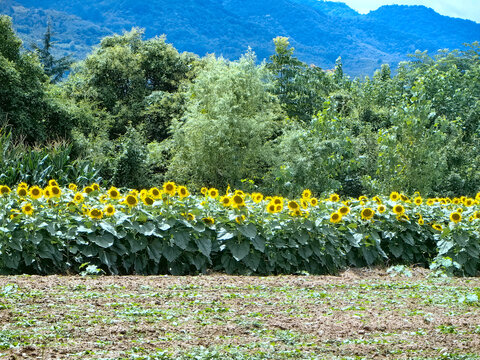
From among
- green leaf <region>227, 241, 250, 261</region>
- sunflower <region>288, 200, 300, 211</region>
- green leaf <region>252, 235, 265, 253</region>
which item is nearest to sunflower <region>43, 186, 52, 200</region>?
green leaf <region>227, 241, 250, 261</region>

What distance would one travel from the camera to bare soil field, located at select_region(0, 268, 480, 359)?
294cm

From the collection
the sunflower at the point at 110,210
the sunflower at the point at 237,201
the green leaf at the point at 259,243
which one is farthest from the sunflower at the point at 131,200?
the green leaf at the point at 259,243

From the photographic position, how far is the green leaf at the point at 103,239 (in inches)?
204

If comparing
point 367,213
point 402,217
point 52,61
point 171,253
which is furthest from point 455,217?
point 52,61

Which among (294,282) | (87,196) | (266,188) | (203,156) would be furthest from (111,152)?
(294,282)

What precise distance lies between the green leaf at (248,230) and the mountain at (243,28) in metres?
88.8

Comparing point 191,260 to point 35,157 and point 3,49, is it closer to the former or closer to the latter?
point 35,157

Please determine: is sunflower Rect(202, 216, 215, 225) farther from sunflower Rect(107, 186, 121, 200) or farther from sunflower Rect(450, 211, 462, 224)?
sunflower Rect(450, 211, 462, 224)

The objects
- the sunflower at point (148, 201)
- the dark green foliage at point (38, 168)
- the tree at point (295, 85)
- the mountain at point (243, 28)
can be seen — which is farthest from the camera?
the mountain at point (243, 28)

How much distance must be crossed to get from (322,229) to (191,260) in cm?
144

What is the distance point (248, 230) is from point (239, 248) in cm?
20

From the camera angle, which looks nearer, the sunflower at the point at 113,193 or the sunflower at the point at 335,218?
the sunflower at the point at 113,193

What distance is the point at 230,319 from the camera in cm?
355

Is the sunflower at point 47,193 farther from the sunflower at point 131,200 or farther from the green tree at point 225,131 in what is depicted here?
the green tree at point 225,131
